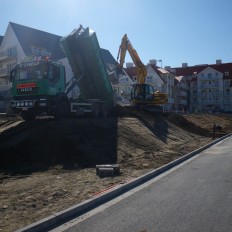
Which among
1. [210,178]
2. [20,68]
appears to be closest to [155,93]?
[20,68]

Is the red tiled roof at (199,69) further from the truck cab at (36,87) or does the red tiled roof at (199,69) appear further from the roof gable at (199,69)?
the truck cab at (36,87)

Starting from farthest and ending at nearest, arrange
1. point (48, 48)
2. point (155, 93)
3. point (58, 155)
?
point (48, 48)
point (155, 93)
point (58, 155)

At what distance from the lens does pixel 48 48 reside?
50.2 meters

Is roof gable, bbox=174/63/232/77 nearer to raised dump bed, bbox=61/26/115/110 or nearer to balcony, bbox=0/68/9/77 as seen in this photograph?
balcony, bbox=0/68/9/77

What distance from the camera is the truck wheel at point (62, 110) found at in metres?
17.8

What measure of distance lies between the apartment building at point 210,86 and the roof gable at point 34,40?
44.8 meters

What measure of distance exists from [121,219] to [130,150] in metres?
9.04

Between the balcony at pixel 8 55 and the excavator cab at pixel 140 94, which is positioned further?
the balcony at pixel 8 55

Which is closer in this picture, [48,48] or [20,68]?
[20,68]

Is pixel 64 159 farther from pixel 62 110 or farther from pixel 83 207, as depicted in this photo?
pixel 83 207

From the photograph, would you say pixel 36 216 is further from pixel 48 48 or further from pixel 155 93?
pixel 48 48

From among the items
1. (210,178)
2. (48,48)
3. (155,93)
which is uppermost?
(48,48)

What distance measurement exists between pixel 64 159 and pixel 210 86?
81.1 metres

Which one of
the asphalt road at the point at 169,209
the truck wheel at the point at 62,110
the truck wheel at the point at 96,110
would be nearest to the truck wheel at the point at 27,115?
the truck wheel at the point at 62,110
